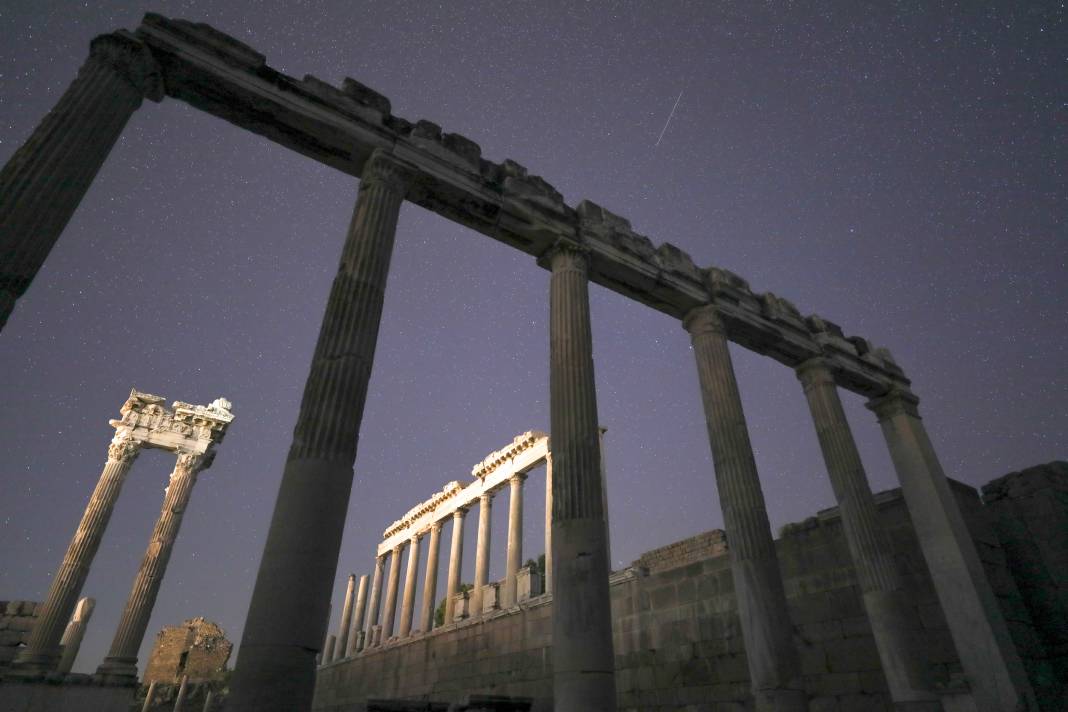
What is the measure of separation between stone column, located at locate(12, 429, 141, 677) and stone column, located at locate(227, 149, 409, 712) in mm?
18747

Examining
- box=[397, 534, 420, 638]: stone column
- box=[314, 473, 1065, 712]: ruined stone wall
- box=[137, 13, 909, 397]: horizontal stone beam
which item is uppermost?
box=[137, 13, 909, 397]: horizontal stone beam

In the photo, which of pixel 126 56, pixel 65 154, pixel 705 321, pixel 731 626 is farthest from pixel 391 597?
pixel 126 56

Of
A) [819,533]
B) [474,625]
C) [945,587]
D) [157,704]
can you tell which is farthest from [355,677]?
[945,587]

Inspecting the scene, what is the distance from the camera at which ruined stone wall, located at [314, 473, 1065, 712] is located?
12.4m

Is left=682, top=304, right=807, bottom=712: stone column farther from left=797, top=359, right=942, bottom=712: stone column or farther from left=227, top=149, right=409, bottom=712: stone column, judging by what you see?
left=227, top=149, right=409, bottom=712: stone column

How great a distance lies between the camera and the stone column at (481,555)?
2491 centimetres

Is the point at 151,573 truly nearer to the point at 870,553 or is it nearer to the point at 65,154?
the point at 65,154

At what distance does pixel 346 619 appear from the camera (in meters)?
42.1

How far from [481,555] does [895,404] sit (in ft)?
64.7

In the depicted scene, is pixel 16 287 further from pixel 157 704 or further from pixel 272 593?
pixel 157 704

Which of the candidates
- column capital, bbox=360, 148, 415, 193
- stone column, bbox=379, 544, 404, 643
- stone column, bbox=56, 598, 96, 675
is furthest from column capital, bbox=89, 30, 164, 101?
stone column, bbox=379, 544, 404, 643

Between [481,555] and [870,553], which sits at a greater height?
[481,555]

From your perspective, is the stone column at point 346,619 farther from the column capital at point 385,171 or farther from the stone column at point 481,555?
the column capital at point 385,171

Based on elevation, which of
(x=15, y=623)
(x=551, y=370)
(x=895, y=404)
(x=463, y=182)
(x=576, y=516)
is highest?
(x=463, y=182)
